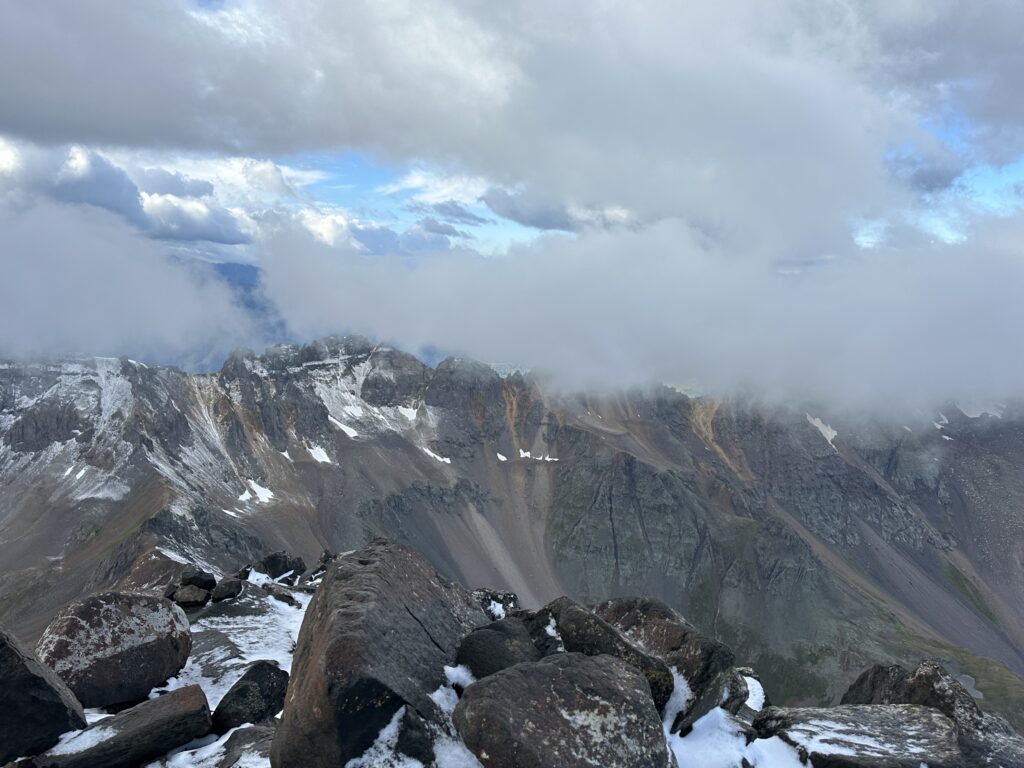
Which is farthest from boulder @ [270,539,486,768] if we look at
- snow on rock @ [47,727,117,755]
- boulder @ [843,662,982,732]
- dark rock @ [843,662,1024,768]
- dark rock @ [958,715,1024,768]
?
boulder @ [843,662,982,732]

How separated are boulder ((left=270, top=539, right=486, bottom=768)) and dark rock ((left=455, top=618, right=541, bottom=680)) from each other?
0.59 meters

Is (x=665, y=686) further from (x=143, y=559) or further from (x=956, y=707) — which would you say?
(x=143, y=559)

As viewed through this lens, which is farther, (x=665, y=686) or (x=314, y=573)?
(x=314, y=573)

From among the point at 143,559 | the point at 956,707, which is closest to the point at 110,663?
the point at 956,707

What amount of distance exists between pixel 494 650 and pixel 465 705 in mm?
3622

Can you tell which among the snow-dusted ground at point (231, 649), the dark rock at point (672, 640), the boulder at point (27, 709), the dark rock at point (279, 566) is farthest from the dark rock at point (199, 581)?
the dark rock at point (672, 640)

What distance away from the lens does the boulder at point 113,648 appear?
26750 millimetres

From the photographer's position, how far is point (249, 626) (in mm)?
41594

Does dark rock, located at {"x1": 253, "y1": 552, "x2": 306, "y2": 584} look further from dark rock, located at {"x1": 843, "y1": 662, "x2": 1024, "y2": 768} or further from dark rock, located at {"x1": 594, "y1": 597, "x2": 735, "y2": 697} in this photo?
dark rock, located at {"x1": 843, "y1": 662, "x2": 1024, "y2": 768}

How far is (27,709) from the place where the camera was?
72.5 feet

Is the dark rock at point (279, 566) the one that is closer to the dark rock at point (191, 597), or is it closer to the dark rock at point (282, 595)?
the dark rock at point (282, 595)

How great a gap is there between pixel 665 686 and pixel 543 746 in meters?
5.99

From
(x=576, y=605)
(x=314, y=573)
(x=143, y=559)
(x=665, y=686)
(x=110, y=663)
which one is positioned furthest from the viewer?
(x=143, y=559)

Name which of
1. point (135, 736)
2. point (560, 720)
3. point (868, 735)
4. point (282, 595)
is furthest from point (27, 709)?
point (282, 595)
